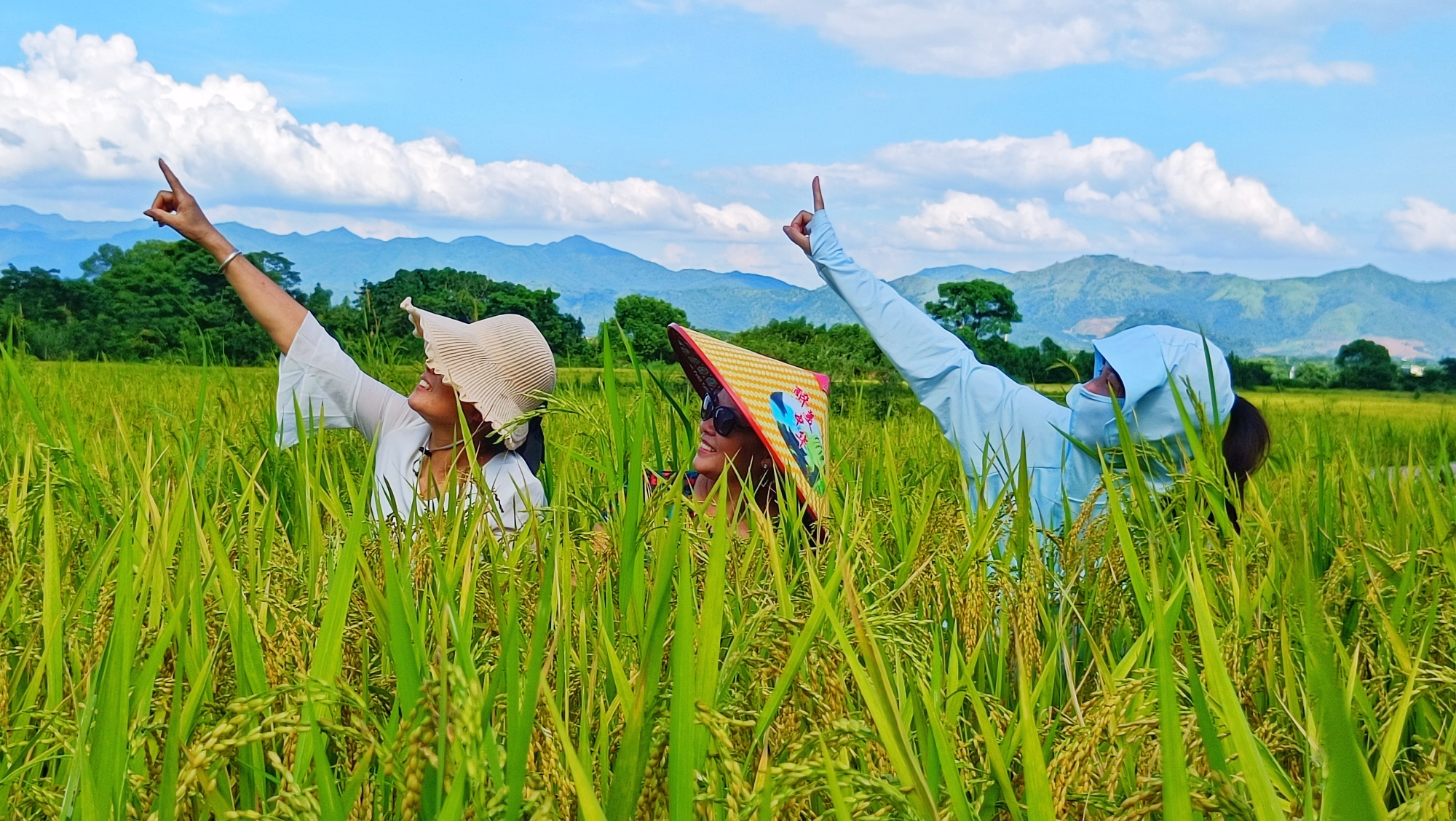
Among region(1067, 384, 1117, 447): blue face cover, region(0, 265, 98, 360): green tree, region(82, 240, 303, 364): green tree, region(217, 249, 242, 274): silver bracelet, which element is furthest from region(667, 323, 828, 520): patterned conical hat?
region(0, 265, 98, 360): green tree

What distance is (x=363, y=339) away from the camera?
4809mm

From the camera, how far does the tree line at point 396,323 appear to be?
5.38m

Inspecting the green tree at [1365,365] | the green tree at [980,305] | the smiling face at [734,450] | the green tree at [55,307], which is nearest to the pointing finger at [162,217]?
the smiling face at [734,450]

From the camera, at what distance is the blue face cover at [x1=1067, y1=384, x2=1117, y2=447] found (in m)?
2.31

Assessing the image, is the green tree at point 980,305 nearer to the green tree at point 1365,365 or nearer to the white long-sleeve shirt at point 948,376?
the green tree at point 1365,365

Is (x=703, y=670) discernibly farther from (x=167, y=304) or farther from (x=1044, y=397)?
(x=167, y=304)

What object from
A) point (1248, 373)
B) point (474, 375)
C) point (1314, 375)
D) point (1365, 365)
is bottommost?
point (1314, 375)

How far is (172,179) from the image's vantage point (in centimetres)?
283

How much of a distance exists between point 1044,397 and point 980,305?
607 inches

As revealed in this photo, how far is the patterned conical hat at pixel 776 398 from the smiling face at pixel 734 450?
7 cm

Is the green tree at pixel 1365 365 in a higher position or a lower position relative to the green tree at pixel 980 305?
lower

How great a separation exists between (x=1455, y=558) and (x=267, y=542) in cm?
165

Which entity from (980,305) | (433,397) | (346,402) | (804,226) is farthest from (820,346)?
(980,305)

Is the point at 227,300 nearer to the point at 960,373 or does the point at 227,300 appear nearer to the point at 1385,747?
the point at 960,373
